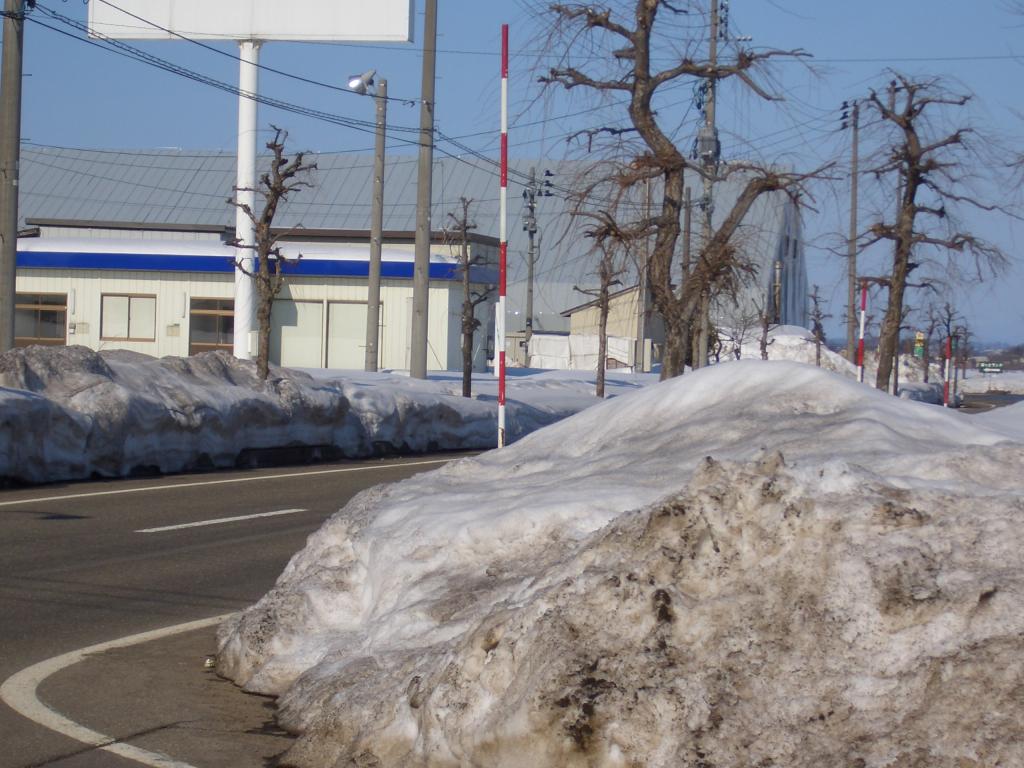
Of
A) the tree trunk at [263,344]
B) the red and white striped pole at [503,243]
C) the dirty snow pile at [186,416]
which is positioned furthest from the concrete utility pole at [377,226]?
the red and white striped pole at [503,243]

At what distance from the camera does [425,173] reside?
29.0m

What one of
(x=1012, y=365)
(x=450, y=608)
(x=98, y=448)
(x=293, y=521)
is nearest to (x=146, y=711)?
(x=450, y=608)

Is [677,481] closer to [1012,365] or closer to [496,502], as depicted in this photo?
[496,502]

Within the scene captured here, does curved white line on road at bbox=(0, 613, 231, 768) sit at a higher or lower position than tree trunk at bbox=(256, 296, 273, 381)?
lower

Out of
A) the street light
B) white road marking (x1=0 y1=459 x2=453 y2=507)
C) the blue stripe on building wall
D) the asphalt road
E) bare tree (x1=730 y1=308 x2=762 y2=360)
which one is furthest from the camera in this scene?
the blue stripe on building wall

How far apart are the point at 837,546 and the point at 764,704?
64 centimetres

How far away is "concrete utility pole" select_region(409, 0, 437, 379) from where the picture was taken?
94.6 feet

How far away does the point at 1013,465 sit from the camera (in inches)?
217

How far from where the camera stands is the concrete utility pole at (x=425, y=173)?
94.6 feet

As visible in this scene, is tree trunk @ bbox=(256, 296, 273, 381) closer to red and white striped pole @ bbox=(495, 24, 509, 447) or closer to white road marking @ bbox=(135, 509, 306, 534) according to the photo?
white road marking @ bbox=(135, 509, 306, 534)

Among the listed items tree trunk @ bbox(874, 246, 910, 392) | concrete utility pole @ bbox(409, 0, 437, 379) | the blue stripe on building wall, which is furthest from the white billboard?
tree trunk @ bbox(874, 246, 910, 392)

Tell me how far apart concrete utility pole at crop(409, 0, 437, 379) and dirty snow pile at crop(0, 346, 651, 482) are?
3457 millimetres

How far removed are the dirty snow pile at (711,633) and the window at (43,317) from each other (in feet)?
136

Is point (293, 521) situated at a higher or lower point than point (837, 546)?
lower
